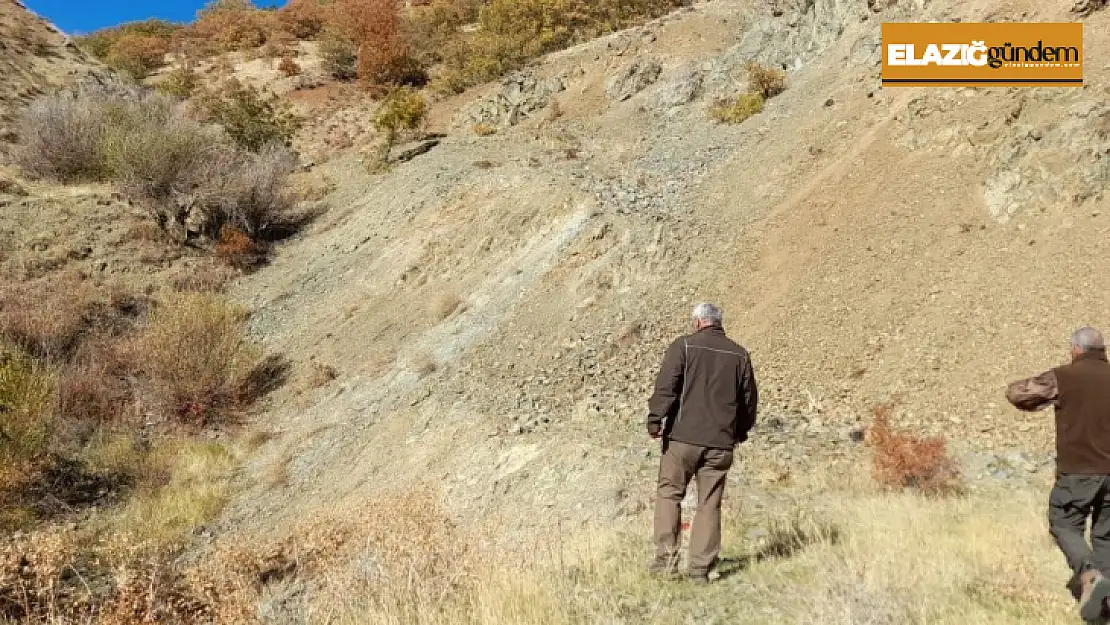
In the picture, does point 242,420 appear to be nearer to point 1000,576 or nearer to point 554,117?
point 1000,576

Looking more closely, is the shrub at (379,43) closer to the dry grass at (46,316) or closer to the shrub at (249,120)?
the shrub at (249,120)

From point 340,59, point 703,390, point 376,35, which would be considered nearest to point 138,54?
point 340,59

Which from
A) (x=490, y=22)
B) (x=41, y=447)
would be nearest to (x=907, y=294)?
(x=41, y=447)

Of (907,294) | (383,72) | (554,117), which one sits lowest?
(907,294)

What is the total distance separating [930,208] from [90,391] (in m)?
16.8

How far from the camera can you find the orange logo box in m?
11.6

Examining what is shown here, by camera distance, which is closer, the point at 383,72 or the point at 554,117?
the point at 554,117

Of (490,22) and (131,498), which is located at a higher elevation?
(490,22)

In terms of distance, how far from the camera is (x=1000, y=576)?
455 cm

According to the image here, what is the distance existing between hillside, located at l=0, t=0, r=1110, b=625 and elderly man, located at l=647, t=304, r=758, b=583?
404mm

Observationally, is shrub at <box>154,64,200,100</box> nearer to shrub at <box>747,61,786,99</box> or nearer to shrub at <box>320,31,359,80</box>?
shrub at <box>320,31,359,80</box>

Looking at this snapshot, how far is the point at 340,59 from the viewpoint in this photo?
1578 inches

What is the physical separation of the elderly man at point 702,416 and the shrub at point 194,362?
12.0 m

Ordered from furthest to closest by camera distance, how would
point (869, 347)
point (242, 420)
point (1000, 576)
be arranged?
point (242, 420) → point (869, 347) → point (1000, 576)
